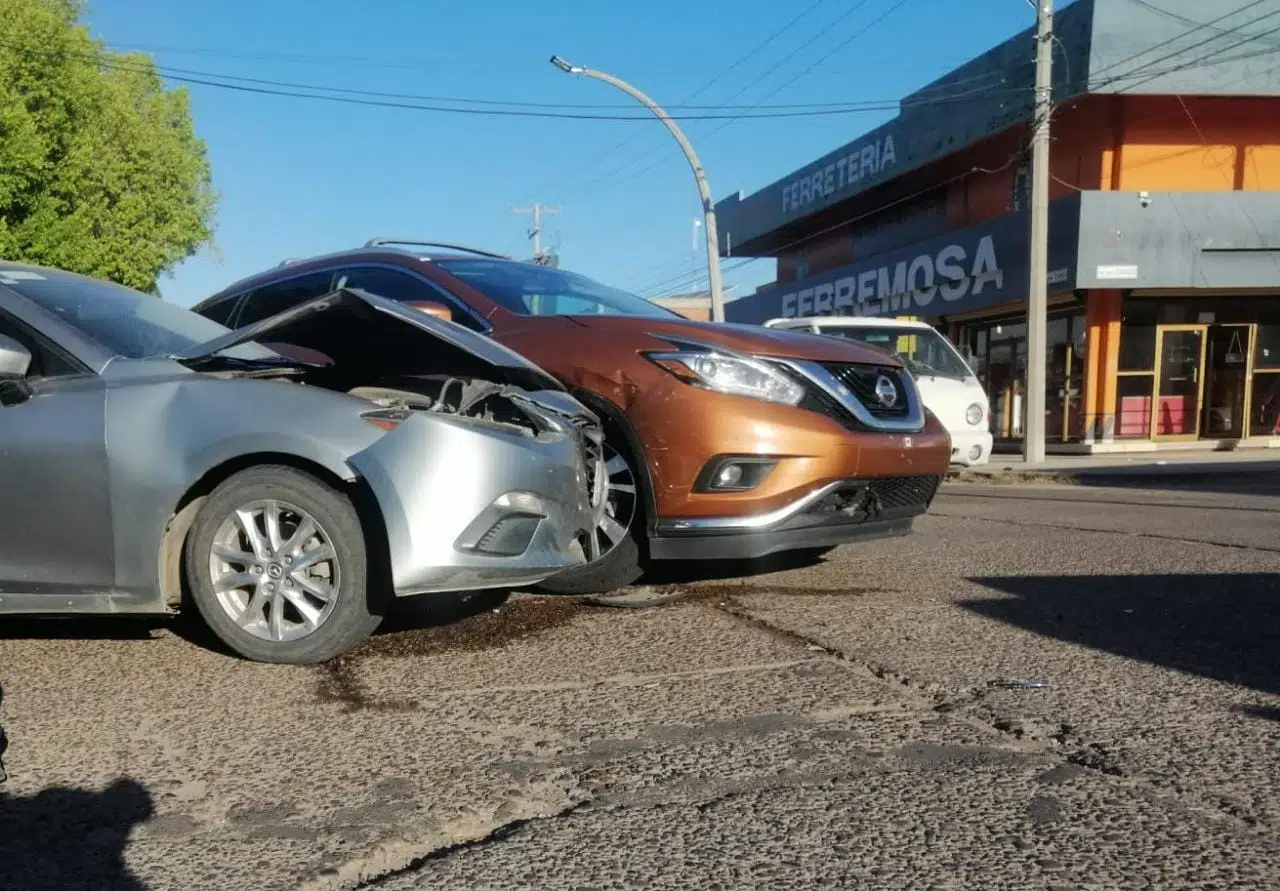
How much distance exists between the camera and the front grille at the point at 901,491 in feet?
15.7

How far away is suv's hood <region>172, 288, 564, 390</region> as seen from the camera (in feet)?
12.7

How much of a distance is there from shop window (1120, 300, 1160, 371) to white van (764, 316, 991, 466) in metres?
9.51

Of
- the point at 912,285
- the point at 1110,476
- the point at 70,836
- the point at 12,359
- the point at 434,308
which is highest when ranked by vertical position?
the point at 912,285

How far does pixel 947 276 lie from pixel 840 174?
5.76 metres

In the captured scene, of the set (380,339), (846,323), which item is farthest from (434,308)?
(846,323)

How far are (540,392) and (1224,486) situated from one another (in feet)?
35.5

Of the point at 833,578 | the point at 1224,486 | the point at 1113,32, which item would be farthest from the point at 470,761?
the point at 1113,32

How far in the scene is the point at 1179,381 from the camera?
20.3 metres

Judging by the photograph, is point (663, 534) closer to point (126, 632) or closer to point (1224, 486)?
point (126, 632)

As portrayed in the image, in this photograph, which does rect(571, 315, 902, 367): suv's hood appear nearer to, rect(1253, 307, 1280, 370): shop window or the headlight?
the headlight

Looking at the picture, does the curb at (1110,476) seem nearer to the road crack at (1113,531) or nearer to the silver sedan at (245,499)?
the road crack at (1113,531)

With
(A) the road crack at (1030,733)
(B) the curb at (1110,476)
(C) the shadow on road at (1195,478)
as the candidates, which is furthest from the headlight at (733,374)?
(B) the curb at (1110,476)

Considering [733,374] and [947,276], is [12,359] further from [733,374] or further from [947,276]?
[947,276]

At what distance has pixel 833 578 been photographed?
5348 millimetres
